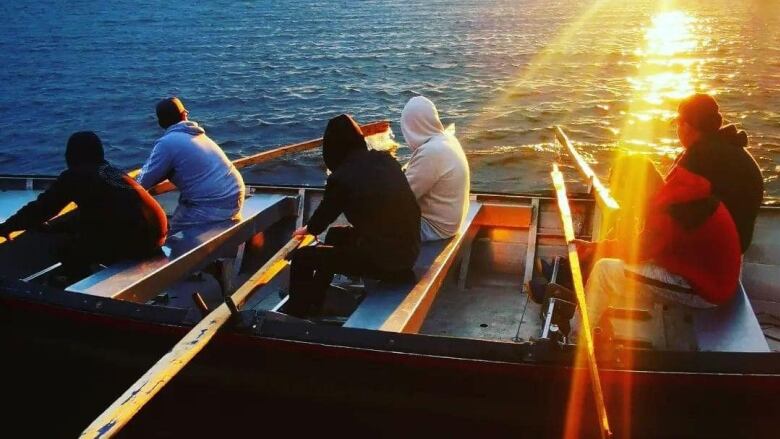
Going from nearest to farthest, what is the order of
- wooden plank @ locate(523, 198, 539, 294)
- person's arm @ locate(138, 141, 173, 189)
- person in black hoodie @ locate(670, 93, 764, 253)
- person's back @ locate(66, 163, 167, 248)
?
1. person in black hoodie @ locate(670, 93, 764, 253)
2. person's back @ locate(66, 163, 167, 248)
3. person's arm @ locate(138, 141, 173, 189)
4. wooden plank @ locate(523, 198, 539, 294)

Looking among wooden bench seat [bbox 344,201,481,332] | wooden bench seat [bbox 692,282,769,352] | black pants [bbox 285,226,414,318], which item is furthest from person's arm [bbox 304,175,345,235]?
wooden bench seat [bbox 692,282,769,352]

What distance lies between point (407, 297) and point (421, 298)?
0.41 feet

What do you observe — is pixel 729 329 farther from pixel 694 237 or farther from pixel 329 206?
pixel 329 206

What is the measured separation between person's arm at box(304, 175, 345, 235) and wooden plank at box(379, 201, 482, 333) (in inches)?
38.6

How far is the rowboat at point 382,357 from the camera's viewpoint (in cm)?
551

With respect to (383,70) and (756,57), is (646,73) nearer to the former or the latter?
(756,57)

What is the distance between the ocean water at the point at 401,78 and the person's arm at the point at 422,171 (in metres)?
9.29

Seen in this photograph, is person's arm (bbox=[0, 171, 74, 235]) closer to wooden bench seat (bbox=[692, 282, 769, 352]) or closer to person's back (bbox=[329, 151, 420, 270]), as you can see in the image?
person's back (bbox=[329, 151, 420, 270])

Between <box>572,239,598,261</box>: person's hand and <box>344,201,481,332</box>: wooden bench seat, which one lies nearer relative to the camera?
<box>344,201,481,332</box>: wooden bench seat

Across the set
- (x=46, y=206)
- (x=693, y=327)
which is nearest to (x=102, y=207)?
(x=46, y=206)

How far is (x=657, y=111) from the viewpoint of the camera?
73.9ft

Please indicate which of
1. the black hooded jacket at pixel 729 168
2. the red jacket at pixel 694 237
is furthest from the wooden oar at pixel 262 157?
the black hooded jacket at pixel 729 168

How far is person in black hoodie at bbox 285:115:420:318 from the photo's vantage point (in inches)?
257

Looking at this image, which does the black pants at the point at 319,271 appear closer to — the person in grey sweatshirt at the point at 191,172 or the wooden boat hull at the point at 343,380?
the wooden boat hull at the point at 343,380
